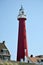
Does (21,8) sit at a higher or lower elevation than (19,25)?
higher

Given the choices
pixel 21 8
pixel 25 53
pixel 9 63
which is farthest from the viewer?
pixel 21 8

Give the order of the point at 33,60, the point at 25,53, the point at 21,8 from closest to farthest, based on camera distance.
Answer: the point at 33,60 → the point at 25,53 → the point at 21,8

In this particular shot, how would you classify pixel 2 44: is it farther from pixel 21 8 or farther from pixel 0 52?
pixel 21 8

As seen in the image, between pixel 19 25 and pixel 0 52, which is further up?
pixel 19 25

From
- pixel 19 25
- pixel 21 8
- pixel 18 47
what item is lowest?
pixel 18 47

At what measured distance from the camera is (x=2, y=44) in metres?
63.5

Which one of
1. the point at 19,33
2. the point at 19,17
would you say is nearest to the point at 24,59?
the point at 19,33

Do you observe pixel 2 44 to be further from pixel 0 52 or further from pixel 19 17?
pixel 19 17

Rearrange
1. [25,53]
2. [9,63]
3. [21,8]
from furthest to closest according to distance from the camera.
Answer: [21,8] < [25,53] < [9,63]

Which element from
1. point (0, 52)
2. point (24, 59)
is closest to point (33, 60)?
point (24, 59)

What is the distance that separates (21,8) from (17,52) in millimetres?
11571

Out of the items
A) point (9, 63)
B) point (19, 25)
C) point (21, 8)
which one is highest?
point (21, 8)

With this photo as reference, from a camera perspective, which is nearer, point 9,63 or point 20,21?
point 9,63

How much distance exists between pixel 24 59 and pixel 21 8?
14.0 metres
